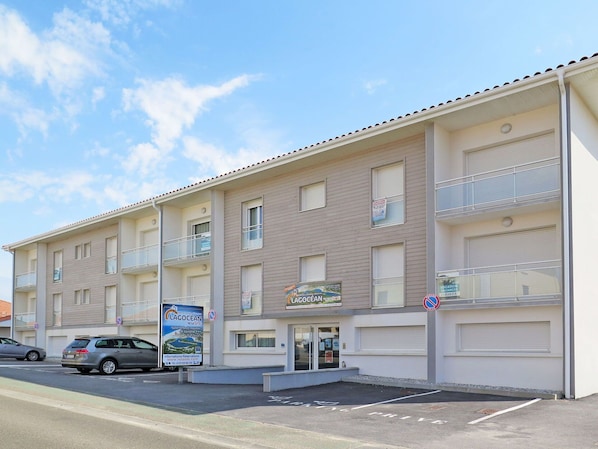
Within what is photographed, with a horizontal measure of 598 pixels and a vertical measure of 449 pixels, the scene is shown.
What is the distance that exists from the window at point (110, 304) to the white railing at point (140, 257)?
2081mm

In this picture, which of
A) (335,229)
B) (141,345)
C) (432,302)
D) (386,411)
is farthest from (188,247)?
(386,411)

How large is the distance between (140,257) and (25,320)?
1355 cm

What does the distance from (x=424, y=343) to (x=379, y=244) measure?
3264 millimetres

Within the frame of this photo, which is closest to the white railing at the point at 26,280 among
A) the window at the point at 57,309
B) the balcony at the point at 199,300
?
the window at the point at 57,309

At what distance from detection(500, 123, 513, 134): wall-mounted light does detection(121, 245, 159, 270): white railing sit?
1650cm

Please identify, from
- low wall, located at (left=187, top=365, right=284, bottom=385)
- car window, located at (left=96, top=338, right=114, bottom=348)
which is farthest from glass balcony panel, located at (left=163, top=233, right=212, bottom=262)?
low wall, located at (left=187, top=365, right=284, bottom=385)

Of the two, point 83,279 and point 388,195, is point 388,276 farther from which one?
point 83,279

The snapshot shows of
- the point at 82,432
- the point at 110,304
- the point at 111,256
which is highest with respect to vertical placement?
the point at 111,256

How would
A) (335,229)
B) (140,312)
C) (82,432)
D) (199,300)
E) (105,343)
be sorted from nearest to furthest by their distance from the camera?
(82,432), (335,229), (105,343), (199,300), (140,312)

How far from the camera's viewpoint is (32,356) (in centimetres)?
3256

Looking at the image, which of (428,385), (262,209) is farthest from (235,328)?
(428,385)

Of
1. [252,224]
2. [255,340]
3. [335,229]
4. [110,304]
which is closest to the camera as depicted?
[335,229]

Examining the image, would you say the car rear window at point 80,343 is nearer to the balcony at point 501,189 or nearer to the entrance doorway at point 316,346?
the entrance doorway at point 316,346

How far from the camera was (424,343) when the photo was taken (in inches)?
707
